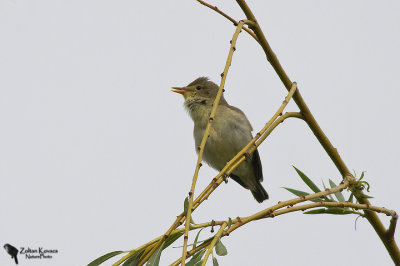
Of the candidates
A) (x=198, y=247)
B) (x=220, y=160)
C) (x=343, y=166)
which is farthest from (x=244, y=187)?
(x=198, y=247)

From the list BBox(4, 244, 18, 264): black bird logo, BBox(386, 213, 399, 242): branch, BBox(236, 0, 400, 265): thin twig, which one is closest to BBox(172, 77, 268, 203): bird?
BBox(4, 244, 18, 264): black bird logo

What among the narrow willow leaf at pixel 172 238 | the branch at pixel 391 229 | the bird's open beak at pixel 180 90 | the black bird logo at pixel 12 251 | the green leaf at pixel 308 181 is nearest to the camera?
the branch at pixel 391 229

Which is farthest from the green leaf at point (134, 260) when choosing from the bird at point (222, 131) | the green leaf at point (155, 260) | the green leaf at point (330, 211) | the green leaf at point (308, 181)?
the bird at point (222, 131)

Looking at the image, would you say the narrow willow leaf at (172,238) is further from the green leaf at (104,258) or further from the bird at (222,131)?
the bird at (222,131)

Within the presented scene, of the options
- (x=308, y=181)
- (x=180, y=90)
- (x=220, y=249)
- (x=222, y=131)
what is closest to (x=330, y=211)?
(x=308, y=181)

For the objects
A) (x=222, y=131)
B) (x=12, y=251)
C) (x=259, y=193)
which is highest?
(x=222, y=131)

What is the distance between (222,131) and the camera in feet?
18.6

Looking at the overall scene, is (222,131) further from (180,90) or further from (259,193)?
(259,193)

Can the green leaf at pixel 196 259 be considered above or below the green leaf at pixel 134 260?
below

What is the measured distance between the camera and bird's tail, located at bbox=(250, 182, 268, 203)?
682 centimetres

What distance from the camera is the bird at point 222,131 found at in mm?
5699

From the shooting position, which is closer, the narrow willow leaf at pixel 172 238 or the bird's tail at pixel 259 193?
the narrow willow leaf at pixel 172 238

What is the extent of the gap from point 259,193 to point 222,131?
157 centimetres

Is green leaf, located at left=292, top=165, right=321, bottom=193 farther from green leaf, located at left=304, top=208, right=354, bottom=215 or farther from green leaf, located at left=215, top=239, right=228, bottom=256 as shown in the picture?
green leaf, located at left=215, top=239, right=228, bottom=256
